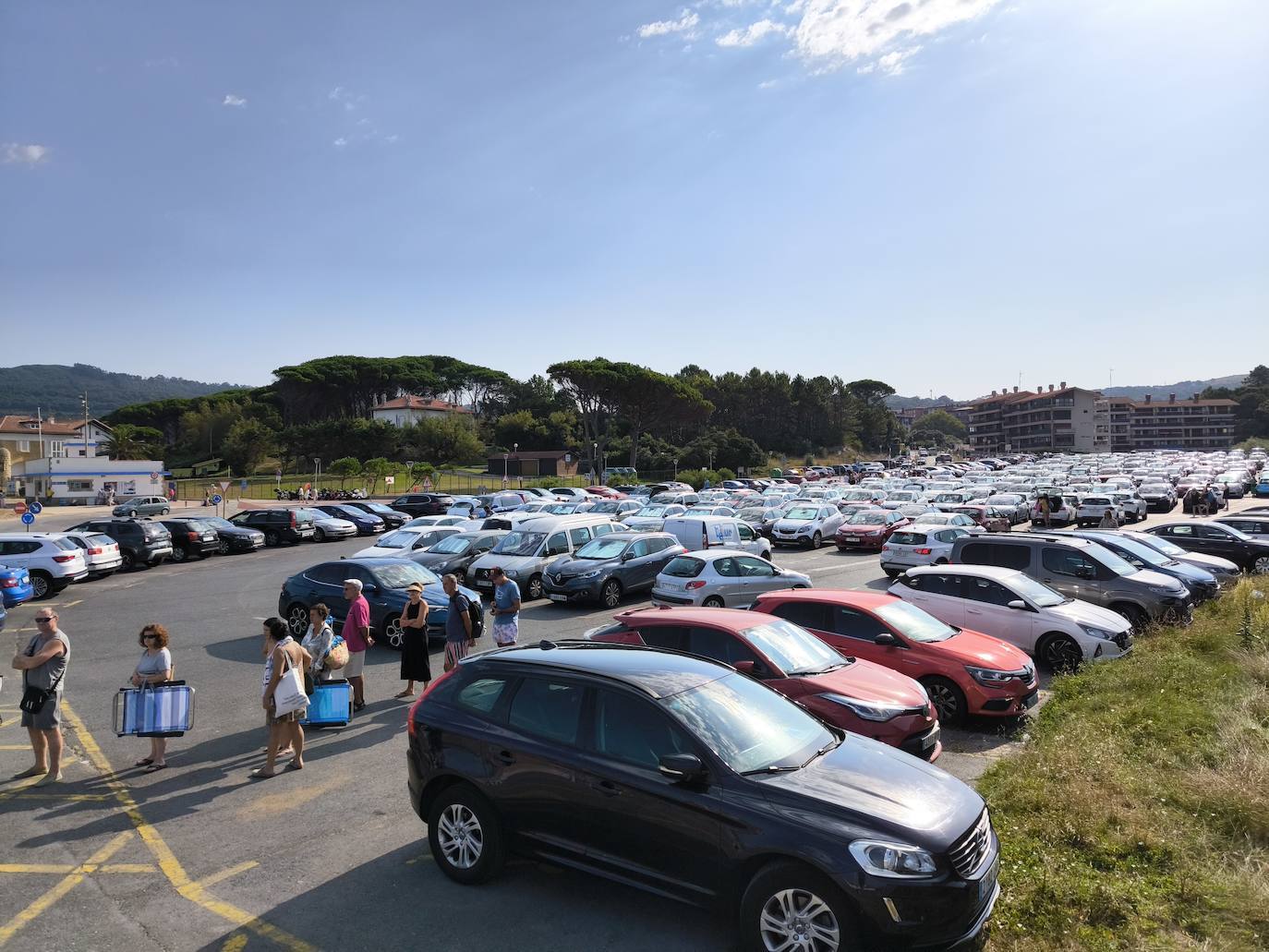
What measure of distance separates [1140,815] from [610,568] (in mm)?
11898

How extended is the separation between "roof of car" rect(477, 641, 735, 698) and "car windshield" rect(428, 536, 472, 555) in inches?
577

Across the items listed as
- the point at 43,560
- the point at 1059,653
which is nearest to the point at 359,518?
the point at 43,560

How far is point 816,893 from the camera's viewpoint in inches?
164

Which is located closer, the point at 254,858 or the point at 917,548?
the point at 254,858

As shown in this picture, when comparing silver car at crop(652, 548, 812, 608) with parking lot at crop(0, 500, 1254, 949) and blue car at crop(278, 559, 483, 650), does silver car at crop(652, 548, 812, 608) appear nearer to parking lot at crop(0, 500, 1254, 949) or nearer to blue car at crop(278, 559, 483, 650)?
blue car at crop(278, 559, 483, 650)

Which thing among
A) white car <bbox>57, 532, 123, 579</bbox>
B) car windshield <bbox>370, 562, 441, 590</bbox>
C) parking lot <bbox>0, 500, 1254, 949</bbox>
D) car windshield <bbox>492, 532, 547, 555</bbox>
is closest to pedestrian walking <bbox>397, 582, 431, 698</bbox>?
parking lot <bbox>0, 500, 1254, 949</bbox>

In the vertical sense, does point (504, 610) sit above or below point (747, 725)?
below

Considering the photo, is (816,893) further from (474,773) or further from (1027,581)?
(1027,581)

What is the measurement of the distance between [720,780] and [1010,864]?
2285 mm

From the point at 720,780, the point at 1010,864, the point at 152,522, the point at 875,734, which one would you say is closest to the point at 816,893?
the point at 720,780

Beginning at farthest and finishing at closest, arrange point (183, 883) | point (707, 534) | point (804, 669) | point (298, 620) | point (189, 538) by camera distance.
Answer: point (189, 538) < point (707, 534) < point (298, 620) < point (804, 669) < point (183, 883)

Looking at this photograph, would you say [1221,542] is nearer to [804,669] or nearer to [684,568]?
[684,568]

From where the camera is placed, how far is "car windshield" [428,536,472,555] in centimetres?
2053

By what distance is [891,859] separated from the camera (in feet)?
13.6
